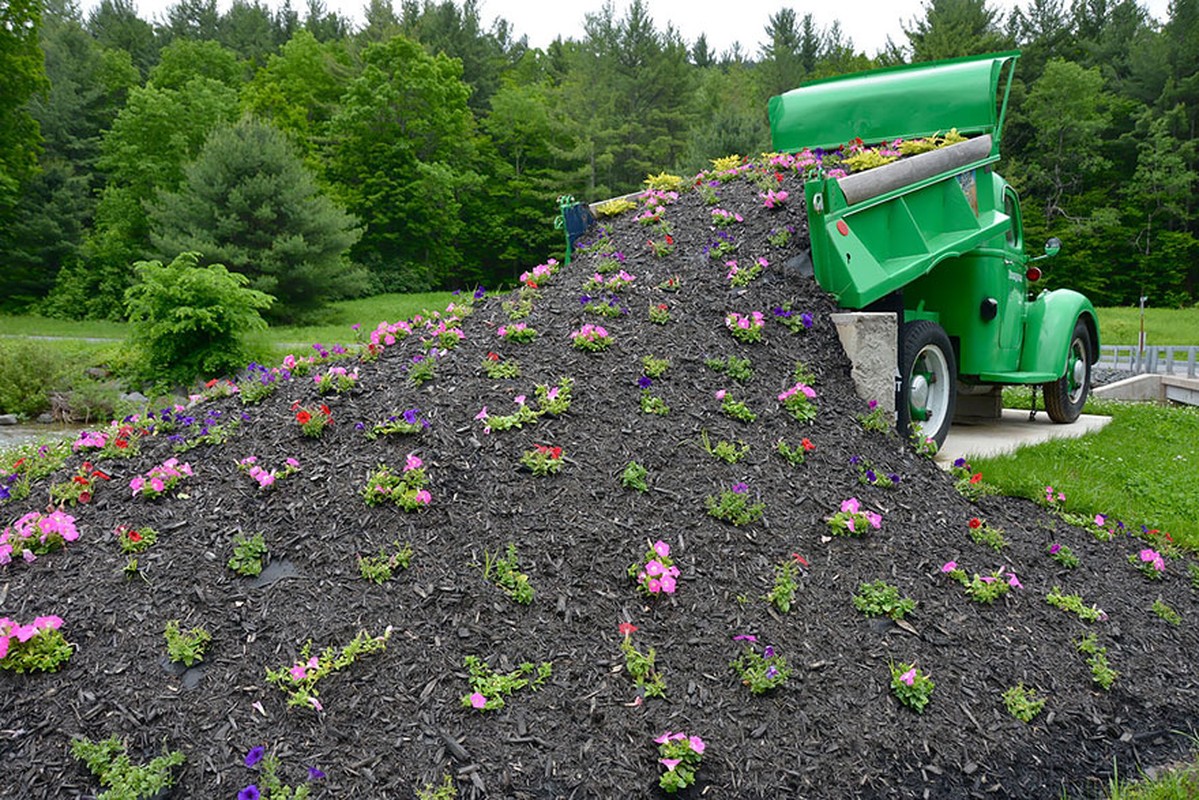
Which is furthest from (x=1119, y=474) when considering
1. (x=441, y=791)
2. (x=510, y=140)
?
(x=510, y=140)

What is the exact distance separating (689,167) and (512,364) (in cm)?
2896

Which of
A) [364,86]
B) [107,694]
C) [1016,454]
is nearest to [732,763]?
[107,694]

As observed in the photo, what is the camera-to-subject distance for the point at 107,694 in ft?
8.70

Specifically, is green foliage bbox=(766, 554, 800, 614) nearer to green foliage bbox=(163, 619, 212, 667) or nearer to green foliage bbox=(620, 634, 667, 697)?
green foliage bbox=(620, 634, 667, 697)

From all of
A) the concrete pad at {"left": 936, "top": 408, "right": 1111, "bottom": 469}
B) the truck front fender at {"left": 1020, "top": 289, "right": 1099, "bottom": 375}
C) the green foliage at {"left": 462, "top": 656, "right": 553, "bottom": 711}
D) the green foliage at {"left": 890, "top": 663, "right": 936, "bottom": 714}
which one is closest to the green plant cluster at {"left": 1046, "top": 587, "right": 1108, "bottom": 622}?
the green foliage at {"left": 890, "top": 663, "right": 936, "bottom": 714}

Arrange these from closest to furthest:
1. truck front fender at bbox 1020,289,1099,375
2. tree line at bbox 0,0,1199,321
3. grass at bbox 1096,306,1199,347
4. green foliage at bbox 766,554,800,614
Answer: green foliage at bbox 766,554,800,614, truck front fender at bbox 1020,289,1099,375, grass at bbox 1096,306,1199,347, tree line at bbox 0,0,1199,321

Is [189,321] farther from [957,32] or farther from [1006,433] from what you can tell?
[957,32]

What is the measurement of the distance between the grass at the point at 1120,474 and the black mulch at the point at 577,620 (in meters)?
0.69

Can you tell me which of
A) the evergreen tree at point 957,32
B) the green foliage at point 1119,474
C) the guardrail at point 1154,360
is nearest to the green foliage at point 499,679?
the green foliage at point 1119,474

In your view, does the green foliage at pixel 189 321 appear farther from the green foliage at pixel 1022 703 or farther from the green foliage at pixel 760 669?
the green foliage at pixel 1022 703

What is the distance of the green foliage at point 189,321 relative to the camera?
32.4ft

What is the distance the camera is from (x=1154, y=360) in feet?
56.5

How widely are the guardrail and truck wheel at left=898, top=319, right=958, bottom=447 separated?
1175 centimetres

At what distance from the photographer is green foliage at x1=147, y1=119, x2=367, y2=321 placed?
2308 cm
